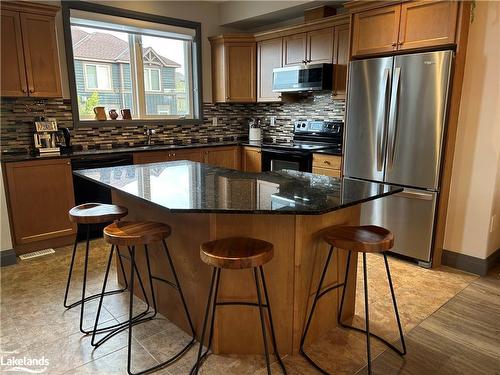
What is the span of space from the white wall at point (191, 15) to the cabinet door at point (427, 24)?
9.30 ft

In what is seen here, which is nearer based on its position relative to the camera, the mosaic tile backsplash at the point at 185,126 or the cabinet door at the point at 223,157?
the mosaic tile backsplash at the point at 185,126

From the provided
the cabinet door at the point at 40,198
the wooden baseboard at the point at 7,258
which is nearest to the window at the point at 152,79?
the cabinet door at the point at 40,198

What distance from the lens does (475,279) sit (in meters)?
3.09

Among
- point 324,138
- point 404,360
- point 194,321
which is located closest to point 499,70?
point 324,138

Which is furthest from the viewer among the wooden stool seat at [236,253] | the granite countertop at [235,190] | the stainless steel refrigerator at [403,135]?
the stainless steel refrigerator at [403,135]

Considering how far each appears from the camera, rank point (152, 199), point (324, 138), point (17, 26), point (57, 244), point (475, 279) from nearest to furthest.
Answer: point (152, 199)
point (475, 279)
point (17, 26)
point (57, 244)
point (324, 138)

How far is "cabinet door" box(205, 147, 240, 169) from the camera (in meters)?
4.81

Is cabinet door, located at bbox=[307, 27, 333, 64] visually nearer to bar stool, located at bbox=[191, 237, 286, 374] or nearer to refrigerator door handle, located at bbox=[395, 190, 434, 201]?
refrigerator door handle, located at bbox=[395, 190, 434, 201]

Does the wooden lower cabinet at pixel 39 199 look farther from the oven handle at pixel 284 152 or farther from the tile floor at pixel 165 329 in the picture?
the oven handle at pixel 284 152

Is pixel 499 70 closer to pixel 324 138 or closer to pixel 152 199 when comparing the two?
pixel 324 138

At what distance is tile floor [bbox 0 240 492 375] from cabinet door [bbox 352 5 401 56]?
79.1 inches

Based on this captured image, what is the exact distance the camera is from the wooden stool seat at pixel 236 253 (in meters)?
1.63

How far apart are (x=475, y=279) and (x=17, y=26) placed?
4.69m

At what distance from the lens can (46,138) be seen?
12.6 feet
